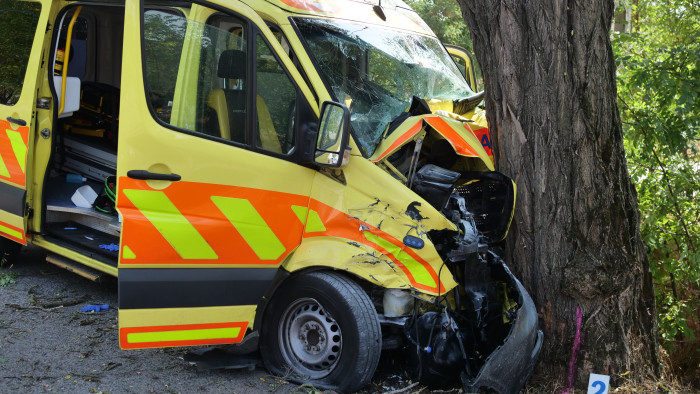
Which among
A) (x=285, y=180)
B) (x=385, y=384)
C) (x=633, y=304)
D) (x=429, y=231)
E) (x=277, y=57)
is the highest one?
(x=277, y=57)

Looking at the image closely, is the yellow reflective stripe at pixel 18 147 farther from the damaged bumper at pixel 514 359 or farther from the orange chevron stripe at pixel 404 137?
the damaged bumper at pixel 514 359

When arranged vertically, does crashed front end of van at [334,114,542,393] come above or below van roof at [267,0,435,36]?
below

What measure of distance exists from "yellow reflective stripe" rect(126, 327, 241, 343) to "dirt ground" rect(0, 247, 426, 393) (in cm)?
31

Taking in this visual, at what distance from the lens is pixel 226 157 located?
3900 mm

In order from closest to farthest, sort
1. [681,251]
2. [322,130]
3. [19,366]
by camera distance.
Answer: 1. [322,130]
2. [19,366]
3. [681,251]

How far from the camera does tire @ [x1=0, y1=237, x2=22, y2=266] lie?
5.95 metres

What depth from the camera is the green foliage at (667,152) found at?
5.50m

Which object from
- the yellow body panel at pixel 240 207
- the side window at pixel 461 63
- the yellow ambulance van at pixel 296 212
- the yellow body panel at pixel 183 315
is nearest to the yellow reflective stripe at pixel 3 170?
the yellow ambulance van at pixel 296 212

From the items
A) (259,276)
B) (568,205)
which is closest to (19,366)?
(259,276)

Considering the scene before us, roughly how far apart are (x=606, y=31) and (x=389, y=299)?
2.15 m

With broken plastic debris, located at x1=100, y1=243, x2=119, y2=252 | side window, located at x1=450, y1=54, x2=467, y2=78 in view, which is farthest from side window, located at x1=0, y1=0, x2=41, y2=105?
side window, located at x1=450, y1=54, x2=467, y2=78

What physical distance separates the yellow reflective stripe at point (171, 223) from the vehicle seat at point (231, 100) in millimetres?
519

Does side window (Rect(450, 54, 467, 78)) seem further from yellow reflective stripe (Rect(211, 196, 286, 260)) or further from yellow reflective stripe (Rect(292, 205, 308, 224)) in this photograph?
yellow reflective stripe (Rect(211, 196, 286, 260))

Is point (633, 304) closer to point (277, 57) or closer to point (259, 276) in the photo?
point (259, 276)
